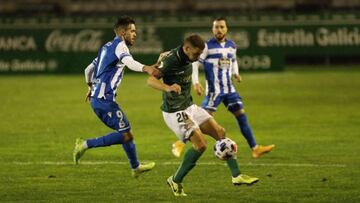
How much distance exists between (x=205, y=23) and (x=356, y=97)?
1210 cm

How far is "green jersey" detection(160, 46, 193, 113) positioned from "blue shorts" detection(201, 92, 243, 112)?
3784 millimetres

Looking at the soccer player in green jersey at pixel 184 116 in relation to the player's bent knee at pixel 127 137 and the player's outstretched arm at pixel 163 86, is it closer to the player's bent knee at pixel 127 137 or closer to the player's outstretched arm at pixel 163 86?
the player's outstretched arm at pixel 163 86

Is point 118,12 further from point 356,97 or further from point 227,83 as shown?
point 227,83

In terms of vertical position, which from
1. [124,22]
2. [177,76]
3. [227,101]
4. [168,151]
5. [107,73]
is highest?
[124,22]

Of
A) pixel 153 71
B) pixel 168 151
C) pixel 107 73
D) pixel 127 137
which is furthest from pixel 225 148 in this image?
pixel 168 151

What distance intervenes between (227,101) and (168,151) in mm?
1292

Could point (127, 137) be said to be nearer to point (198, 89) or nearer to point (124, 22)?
point (124, 22)

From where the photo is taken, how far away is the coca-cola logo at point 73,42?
A: 112 feet

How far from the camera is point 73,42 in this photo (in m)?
34.4

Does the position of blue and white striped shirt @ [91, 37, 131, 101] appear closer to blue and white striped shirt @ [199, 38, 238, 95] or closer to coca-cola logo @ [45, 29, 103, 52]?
blue and white striped shirt @ [199, 38, 238, 95]

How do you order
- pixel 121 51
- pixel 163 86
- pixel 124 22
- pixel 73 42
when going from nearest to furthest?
pixel 163 86
pixel 121 51
pixel 124 22
pixel 73 42

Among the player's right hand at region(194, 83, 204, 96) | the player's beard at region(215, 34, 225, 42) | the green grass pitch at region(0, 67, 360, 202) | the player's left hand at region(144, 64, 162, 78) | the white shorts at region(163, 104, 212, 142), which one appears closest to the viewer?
the player's left hand at region(144, 64, 162, 78)

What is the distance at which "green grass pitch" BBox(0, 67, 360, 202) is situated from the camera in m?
10.7

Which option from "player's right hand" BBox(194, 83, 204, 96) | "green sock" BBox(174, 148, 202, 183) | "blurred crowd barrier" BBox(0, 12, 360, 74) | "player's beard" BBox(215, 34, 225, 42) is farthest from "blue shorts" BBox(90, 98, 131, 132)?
"blurred crowd barrier" BBox(0, 12, 360, 74)
